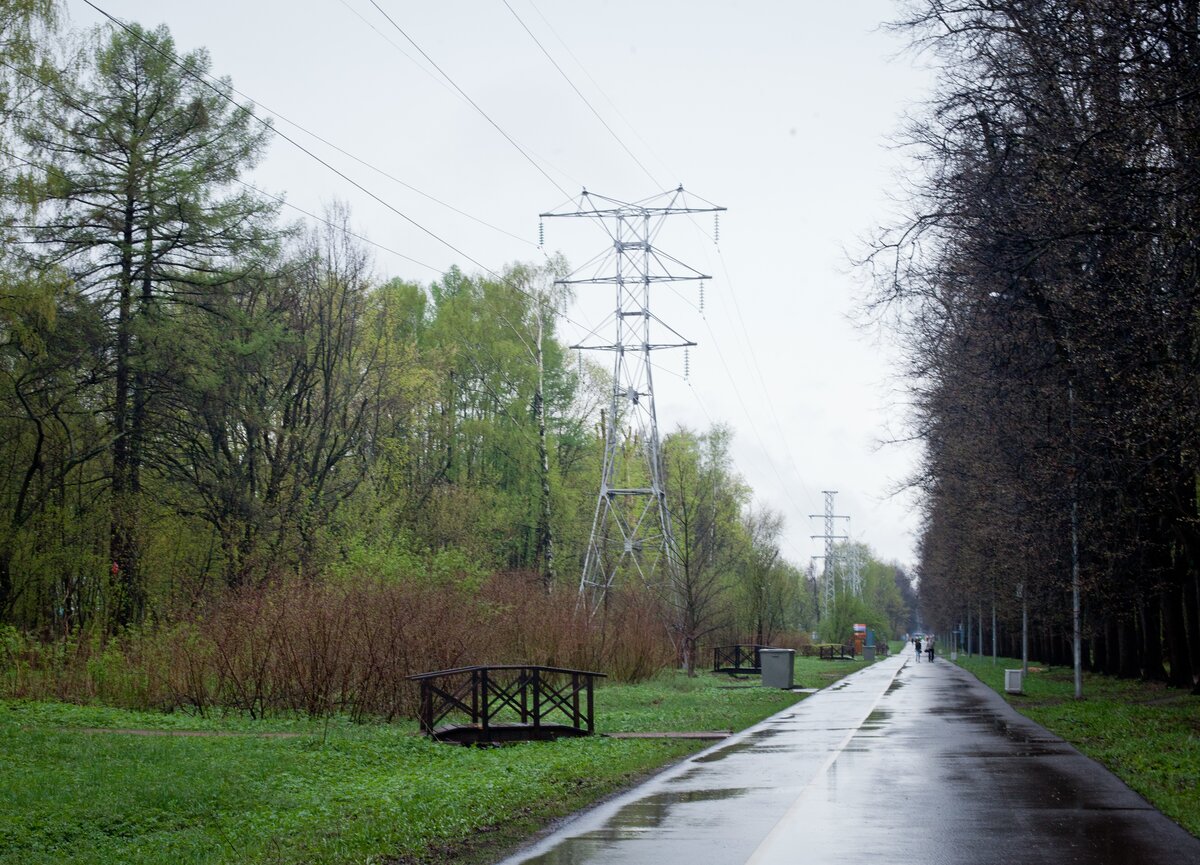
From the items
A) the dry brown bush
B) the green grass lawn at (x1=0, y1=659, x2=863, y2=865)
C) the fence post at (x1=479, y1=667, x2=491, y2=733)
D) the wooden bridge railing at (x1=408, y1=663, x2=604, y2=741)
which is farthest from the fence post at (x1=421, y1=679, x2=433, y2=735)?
the dry brown bush

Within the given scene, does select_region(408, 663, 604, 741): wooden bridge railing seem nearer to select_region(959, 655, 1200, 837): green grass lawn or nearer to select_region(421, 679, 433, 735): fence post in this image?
select_region(421, 679, 433, 735): fence post

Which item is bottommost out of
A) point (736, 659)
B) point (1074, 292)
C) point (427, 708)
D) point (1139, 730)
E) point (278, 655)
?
point (736, 659)

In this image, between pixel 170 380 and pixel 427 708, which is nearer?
pixel 427 708

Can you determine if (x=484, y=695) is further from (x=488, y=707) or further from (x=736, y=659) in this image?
(x=736, y=659)

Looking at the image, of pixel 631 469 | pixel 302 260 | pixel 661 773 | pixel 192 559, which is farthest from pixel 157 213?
pixel 631 469

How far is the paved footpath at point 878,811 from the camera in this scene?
1050 cm

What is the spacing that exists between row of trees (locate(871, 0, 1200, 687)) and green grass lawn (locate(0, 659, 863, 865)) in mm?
8835

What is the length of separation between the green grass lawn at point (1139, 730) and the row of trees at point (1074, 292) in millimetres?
2214

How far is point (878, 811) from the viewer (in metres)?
13.0

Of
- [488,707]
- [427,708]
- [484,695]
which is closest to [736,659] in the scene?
[488,707]

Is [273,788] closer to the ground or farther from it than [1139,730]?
closer to the ground

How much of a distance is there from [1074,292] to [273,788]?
14.1 metres

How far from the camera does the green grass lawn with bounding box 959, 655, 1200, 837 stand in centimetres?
1421

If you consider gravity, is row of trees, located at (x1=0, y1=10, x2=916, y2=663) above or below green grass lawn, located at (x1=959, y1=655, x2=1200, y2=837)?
above
